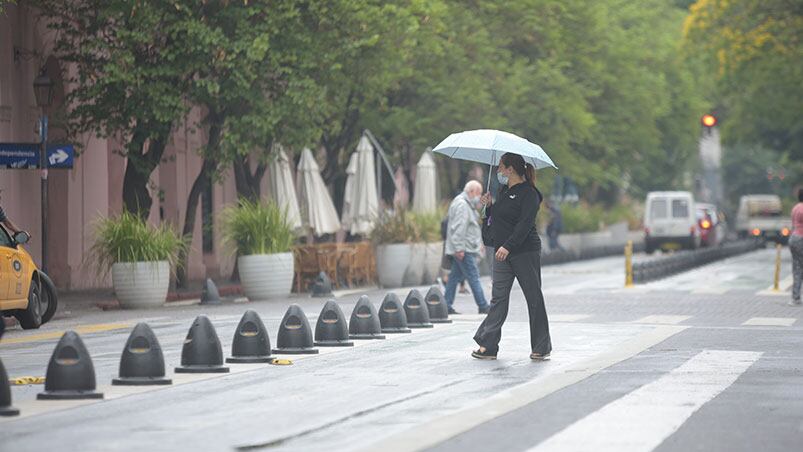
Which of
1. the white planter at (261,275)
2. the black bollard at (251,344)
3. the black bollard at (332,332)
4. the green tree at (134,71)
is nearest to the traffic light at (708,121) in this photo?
the white planter at (261,275)

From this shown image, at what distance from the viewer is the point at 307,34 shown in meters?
30.2

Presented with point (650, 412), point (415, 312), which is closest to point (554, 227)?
point (415, 312)

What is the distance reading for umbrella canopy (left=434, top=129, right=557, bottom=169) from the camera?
15.3 meters

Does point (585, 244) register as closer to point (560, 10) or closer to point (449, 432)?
point (560, 10)

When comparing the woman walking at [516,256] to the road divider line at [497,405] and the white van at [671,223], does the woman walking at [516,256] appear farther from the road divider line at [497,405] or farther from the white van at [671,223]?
the white van at [671,223]

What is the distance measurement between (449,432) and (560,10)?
Result: 132 feet

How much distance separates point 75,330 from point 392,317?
4166 mm

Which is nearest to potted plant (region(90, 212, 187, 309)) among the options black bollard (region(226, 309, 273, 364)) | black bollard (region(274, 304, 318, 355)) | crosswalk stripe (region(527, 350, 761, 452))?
black bollard (region(274, 304, 318, 355))

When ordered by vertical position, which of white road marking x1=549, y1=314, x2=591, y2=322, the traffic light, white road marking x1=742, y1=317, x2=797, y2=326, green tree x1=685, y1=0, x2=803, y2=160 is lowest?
white road marking x1=742, y1=317, x2=797, y2=326

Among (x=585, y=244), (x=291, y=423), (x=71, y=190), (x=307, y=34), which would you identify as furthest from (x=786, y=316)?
(x=585, y=244)

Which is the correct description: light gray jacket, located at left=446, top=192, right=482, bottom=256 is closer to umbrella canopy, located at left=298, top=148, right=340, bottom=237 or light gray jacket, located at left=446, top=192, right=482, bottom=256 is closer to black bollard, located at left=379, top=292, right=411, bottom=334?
black bollard, located at left=379, top=292, right=411, bottom=334

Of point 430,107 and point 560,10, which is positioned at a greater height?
point 560,10

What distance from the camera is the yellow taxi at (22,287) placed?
20.1m

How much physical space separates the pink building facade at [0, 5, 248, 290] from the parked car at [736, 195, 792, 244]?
1529 inches
